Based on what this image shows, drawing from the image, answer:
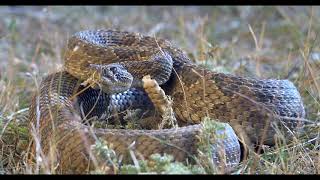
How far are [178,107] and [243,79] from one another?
2.04ft

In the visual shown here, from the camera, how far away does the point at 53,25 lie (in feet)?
36.4

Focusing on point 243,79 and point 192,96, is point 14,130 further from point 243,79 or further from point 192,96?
point 243,79

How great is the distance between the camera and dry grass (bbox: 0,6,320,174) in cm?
525

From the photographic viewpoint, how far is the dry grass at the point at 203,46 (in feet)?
17.2

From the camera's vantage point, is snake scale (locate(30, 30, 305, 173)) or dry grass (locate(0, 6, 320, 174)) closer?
snake scale (locate(30, 30, 305, 173))

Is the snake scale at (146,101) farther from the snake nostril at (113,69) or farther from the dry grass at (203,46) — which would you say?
the dry grass at (203,46)

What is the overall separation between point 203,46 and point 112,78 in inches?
85.3

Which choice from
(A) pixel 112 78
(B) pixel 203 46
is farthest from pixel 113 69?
(B) pixel 203 46

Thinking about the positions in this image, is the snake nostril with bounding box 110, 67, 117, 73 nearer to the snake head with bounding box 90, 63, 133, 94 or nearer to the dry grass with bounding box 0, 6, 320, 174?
the snake head with bounding box 90, 63, 133, 94

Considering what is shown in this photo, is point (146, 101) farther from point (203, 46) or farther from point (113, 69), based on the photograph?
point (203, 46)

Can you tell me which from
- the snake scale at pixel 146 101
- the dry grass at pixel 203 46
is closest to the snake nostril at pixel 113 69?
the snake scale at pixel 146 101

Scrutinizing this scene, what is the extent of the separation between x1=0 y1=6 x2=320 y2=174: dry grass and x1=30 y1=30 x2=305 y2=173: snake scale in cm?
27

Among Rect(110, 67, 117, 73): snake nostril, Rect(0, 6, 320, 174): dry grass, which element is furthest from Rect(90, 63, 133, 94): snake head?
Rect(0, 6, 320, 174): dry grass
